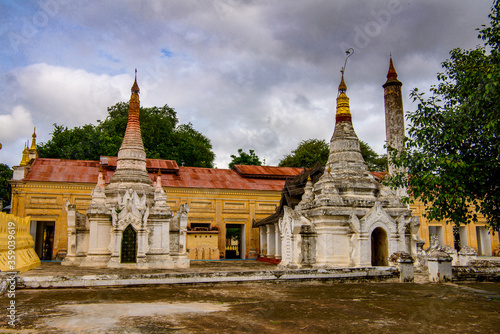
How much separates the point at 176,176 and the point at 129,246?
13535mm

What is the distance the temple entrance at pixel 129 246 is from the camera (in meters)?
20.6

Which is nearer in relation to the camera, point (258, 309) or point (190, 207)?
point (258, 309)

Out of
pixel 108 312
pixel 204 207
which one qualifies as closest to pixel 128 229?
pixel 204 207

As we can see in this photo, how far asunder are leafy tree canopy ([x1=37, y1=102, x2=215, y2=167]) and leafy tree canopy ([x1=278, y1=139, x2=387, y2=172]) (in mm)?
10578

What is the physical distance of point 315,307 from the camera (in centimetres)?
785

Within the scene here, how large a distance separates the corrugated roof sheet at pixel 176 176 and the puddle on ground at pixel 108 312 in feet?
79.0

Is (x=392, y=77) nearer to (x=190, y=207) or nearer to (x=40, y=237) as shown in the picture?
(x=190, y=207)

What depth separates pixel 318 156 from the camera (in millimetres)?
46969

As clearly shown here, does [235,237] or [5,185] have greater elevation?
[5,185]

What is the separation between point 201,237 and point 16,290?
20293 mm

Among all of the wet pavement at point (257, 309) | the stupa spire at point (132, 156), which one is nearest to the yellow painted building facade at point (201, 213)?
the stupa spire at point (132, 156)

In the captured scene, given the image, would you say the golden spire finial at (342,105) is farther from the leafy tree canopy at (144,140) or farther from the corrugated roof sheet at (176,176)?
the leafy tree canopy at (144,140)

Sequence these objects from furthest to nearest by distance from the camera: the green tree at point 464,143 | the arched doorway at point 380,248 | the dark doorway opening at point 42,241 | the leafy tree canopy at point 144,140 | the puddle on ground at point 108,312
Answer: the leafy tree canopy at point 144,140, the dark doorway opening at point 42,241, the arched doorway at point 380,248, the green tree at point 464,143, the puddle on ground at point 108,312

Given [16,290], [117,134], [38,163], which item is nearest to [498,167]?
[16,290]
